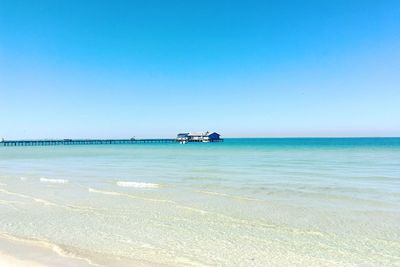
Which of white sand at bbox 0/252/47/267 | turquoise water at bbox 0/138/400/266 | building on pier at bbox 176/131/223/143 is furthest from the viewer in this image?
building on pier at bbox 176/131/223/143

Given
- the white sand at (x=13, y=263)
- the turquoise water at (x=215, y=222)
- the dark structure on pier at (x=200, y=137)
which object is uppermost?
the dark structure on pier at (x=200, y=137)

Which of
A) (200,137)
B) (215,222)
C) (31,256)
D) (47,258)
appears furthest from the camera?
(200,137)

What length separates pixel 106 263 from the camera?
6402 mm

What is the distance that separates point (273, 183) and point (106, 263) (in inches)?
484

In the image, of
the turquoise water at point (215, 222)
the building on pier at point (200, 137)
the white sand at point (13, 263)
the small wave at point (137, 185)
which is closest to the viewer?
the white sand at point (13, 263)

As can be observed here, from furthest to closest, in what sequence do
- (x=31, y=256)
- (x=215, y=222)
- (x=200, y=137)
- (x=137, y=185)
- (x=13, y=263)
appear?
(x=200, y=137), (x=137, y=185), (x=215, y=222), (x=31, y=256), (x=13, y=263)

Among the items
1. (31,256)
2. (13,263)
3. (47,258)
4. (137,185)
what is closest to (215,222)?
(47,258)

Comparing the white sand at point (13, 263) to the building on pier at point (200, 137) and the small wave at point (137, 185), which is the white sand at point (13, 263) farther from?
the building on pier at point (200, 137)

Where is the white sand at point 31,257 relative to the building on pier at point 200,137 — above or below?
below

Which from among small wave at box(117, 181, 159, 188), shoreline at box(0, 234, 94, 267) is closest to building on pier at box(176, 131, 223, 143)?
small wave at box(117, 181, 159, 188)

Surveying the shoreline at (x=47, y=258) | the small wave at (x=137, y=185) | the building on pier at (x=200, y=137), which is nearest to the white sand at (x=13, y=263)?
the shoreline at (x=47, y=258)

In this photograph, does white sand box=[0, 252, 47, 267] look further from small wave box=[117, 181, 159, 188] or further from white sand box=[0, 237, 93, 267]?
small wave box=[117, 181, 159, 188]

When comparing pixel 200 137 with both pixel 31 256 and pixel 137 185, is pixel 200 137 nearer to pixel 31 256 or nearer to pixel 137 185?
pixel 137 185

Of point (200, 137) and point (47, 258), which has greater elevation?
point (200, 137)
